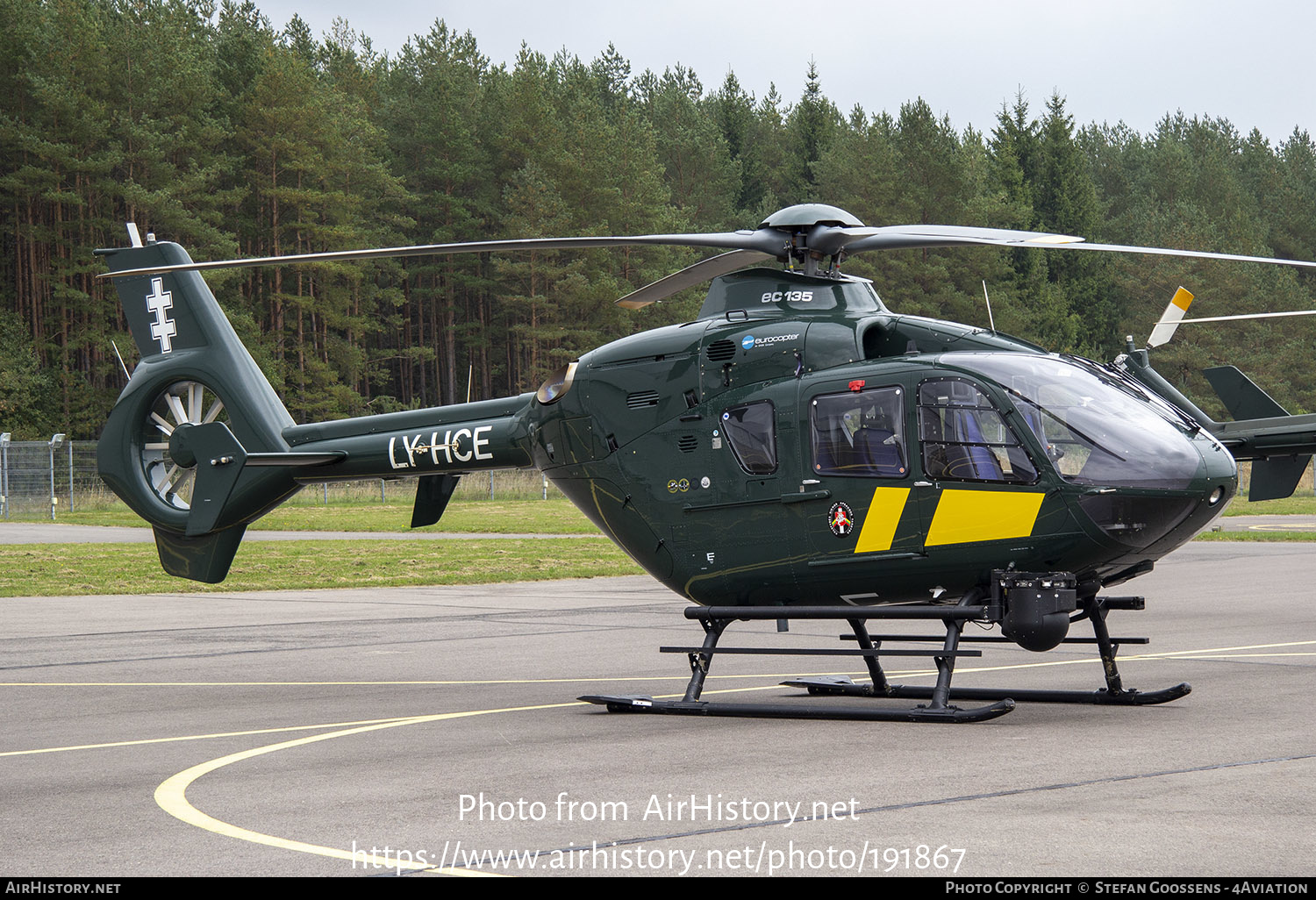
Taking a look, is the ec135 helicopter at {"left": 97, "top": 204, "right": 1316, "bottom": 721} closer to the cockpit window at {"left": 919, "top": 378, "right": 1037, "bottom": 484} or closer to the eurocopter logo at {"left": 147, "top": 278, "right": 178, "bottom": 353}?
the cockpit window at {"left": 919, "top": 378, "right": 1037, "bottom": 484}

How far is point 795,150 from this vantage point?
9488 centimetres

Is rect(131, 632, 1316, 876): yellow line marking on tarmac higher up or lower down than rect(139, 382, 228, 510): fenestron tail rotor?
lower down

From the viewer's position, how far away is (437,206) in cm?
7294

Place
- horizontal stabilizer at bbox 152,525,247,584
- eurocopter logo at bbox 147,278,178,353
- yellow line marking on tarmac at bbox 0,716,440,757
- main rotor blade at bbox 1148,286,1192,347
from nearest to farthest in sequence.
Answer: yellow line marking on tarmac at bbox 0,716,440,757
horizontal stabilizer at bbox 152,525,247,584
eurocopter logo at bbox 147,278,178,353
main rotor blade at bbox 1148,286,1192,347

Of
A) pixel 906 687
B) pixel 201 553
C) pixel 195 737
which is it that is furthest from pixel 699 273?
pixel 201 553

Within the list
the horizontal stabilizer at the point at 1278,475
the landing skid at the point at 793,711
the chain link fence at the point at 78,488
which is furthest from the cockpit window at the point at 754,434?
the chain link fence at the point at 78,488

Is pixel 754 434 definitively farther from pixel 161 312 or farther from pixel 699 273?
pixel 161 312

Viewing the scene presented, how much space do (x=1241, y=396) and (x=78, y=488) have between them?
3735cm

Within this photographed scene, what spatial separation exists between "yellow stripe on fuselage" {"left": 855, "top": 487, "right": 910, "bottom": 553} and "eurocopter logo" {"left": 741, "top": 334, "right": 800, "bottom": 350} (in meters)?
1.48

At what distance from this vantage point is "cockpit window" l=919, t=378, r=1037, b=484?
943cm

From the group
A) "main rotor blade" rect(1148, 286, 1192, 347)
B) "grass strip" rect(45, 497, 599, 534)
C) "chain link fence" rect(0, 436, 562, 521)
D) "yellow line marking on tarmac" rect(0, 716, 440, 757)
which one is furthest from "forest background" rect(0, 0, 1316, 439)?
"yellow line marking on tarmac" rect(0, 716, 440, 757)

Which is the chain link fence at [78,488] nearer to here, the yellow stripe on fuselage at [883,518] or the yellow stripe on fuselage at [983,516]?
the yellow stripe on fuselage at [883,518]

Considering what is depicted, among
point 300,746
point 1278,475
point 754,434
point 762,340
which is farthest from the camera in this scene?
point 1278,475

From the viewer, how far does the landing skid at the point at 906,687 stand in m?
9.25
